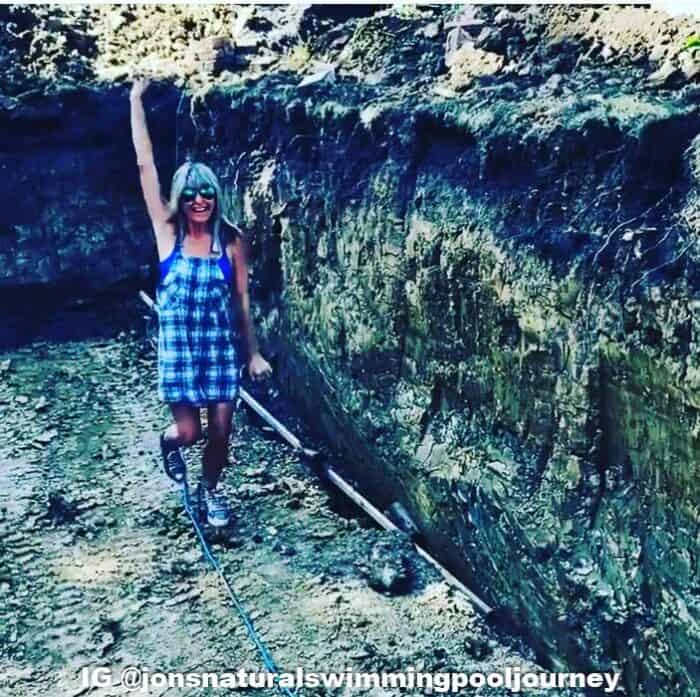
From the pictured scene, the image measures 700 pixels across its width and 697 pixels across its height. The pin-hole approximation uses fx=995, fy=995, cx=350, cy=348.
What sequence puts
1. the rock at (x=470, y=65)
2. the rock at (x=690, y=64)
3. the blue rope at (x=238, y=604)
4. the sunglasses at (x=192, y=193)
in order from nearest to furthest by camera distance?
the rock at (x=690, y=64) < the blue rope at (x=238, y=604) < the sunglasses at (x=192, y=193) < the rock at (x=470, y=65)

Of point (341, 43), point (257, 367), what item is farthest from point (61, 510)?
point (341, 43)

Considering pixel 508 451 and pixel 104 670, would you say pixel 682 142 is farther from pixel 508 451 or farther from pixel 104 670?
pixel 104 670

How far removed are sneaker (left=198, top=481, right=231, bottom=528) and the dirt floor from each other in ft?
0.19

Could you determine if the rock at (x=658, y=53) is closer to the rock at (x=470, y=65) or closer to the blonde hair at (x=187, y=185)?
the rock at (x=470, y=65)

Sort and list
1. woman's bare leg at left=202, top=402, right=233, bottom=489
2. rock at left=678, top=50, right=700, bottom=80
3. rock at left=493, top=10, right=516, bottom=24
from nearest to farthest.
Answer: rock at left=678, top=50, right=700, bottom=80
woman's bare leg at left=202, top=402, right=233, bottom=489
rock at left=493, top=10, right=516, bottom=24

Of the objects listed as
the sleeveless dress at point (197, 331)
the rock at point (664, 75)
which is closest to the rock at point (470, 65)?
the rock at point (664, 75)

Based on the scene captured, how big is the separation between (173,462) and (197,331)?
2.05ft

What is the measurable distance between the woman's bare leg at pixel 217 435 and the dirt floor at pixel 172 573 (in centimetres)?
24

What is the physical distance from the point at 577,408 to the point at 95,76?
10.8ft

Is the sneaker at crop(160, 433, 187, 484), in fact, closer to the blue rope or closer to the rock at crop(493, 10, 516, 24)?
the blue rope

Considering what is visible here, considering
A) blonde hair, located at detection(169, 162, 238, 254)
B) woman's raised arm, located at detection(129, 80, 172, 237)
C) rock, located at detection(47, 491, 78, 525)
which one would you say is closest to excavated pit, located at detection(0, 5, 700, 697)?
blonde hair, located at detection(169, 162, 238, 254)

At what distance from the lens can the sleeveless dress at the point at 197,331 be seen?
9.37 ft

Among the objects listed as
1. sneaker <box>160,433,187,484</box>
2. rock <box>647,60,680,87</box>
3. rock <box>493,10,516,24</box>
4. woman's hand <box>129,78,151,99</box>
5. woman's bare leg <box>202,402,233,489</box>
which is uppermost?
rock <box>493,10,516,24</box>

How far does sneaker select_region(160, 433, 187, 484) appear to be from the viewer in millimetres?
3189
